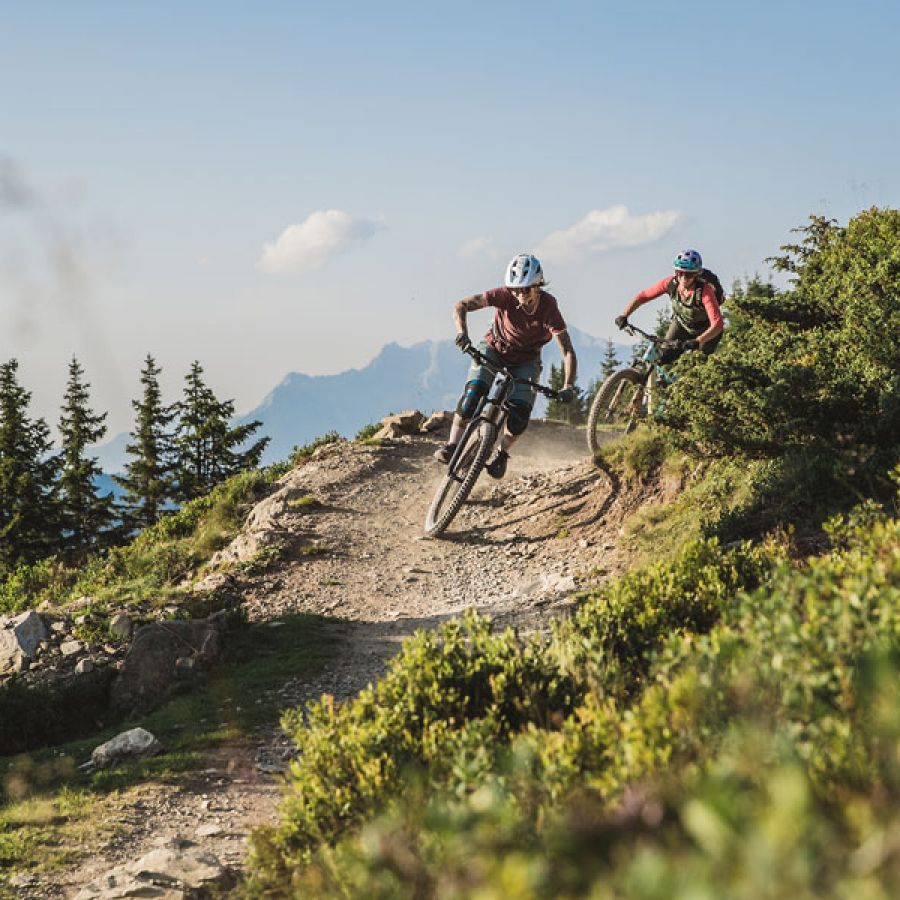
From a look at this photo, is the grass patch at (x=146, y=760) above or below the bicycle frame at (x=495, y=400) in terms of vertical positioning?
below

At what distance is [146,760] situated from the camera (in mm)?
7445

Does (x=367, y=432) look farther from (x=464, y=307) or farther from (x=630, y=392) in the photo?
(x=464, y=307)

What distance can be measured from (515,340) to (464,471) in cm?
256

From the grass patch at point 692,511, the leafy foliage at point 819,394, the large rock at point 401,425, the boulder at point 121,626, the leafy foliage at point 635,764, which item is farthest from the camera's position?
the large rock at point 401,425

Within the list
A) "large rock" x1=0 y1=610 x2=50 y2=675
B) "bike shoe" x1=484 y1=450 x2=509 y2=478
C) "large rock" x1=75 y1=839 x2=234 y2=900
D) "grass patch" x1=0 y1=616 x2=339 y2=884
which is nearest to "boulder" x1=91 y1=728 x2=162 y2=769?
"grass patch" x1=0 y1=616 x2=339 y2=884

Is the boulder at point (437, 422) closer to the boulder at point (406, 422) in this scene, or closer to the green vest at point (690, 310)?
the boulder at point (406, 422)

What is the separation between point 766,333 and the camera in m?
11.6

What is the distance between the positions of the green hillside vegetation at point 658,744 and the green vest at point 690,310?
3579 millimetres

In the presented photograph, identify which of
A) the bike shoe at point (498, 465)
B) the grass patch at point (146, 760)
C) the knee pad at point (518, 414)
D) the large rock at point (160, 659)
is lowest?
the grass patch at point (146, 760)

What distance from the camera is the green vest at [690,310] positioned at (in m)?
12.7

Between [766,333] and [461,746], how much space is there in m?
9.14

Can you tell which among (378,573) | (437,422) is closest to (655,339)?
(378,573)

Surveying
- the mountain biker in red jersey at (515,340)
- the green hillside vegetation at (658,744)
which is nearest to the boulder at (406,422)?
the mountain biker in red jersey at (515,340)

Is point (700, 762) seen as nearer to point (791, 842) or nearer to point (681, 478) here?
point (791, 842)
